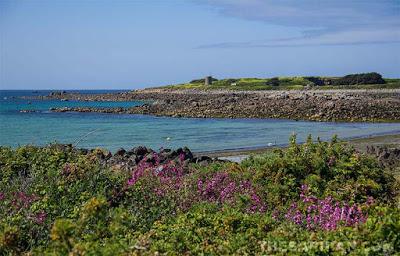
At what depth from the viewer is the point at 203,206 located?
953 centimetres

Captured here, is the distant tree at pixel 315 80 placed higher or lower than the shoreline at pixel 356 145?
higher

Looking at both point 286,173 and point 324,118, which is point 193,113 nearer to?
point 324,118

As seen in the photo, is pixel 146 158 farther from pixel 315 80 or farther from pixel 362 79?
pixel 315 80

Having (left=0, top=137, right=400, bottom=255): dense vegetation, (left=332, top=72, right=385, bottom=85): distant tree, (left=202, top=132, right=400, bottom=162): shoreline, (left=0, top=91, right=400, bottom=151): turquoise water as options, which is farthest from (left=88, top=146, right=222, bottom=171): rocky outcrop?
(left=332, top=72, right=385, bottom=85): distant tree

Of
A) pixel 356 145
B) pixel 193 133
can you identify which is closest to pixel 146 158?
pixel 356 145

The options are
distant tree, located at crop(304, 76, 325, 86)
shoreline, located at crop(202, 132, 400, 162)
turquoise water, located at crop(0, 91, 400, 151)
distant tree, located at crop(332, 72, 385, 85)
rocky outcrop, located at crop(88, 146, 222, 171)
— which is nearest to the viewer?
rocky outcrop, located at crop(88, 146, 222, 171)

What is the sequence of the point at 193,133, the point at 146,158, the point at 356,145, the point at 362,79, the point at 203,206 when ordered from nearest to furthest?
1. the point at 203,206
2. the point at 146,158
3. the point at 356,145
4. the point at 193,133
5. the point at 362,79

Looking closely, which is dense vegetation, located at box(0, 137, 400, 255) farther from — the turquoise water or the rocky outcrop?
the turquoise water

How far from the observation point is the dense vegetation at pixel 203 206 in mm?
6328

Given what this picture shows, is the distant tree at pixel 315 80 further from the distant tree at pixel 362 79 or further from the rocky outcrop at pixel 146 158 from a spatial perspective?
the rocky outcrop at pixel 146 158

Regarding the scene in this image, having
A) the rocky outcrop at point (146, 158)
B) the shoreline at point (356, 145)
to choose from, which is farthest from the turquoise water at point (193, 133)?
the rocky outcrop at point (146, 158)

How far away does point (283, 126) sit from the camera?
145 feet

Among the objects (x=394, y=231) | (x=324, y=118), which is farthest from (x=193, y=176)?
(x=324, y=118)

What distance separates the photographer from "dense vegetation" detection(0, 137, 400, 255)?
633 cm
